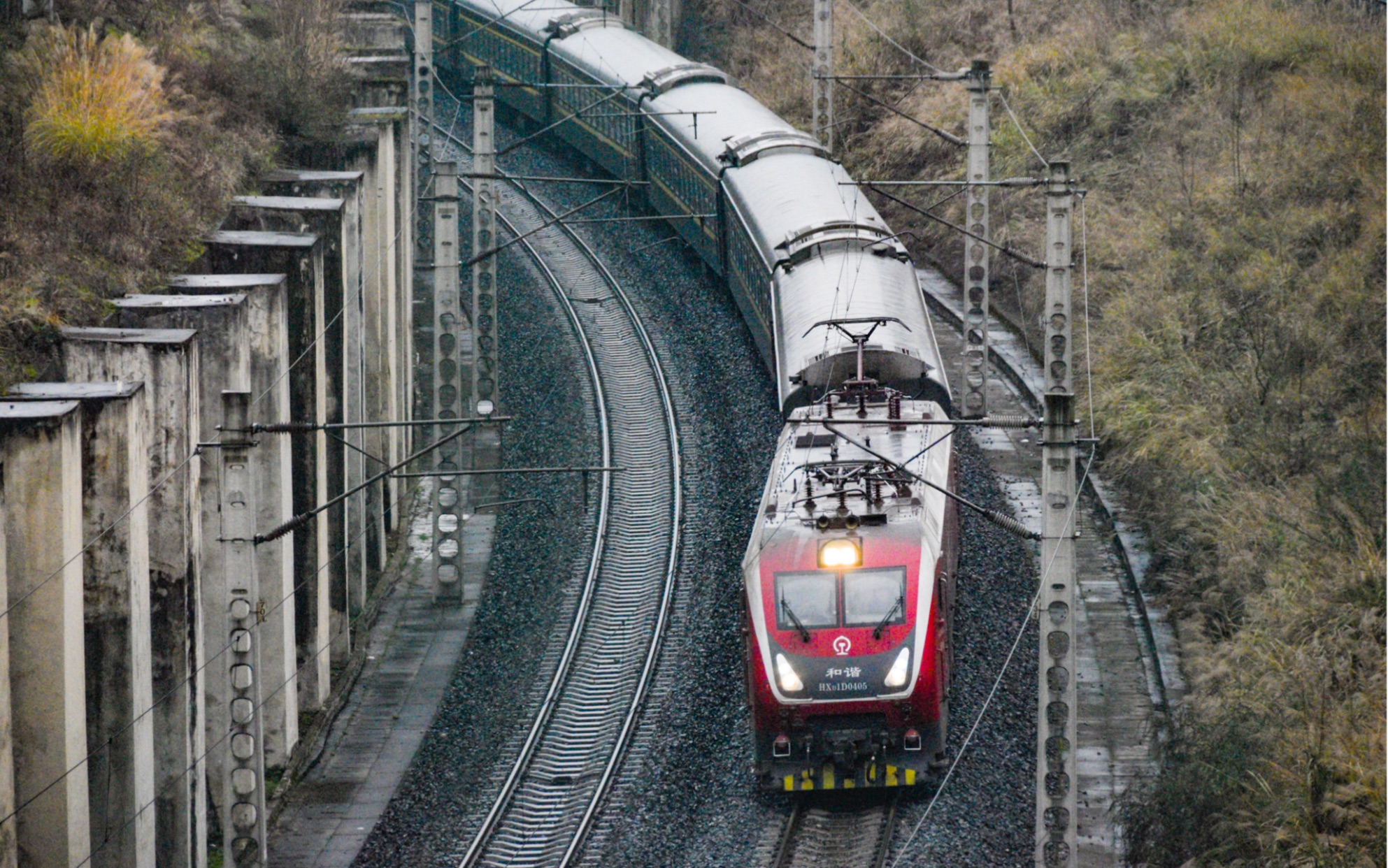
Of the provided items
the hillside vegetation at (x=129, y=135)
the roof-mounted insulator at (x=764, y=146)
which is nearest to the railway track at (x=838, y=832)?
the hillside vegetation at (x=129, y=135)

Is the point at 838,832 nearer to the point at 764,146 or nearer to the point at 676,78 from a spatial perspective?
the point at 764,146

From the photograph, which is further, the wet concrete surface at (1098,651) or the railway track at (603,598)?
the railway track at (603,598)

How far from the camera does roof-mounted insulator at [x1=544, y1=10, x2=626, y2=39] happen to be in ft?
140

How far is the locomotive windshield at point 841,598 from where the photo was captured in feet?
59.2

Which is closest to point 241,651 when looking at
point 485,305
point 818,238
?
point 818,238

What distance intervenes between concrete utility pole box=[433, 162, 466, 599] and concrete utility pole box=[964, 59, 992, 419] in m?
7.87

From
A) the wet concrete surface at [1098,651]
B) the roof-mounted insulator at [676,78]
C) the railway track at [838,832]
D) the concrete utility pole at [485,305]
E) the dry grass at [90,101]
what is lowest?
the railway track at [838,832]

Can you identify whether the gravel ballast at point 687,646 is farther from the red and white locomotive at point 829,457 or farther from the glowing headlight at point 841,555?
the glowing headlight at point 841,555

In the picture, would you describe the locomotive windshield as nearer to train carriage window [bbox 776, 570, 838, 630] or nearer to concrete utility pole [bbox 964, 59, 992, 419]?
train carriage window [bbox 776, 570, 838, 630]

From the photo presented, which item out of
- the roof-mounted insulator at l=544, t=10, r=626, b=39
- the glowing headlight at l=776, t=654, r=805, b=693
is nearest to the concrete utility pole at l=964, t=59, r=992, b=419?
the glowing headlight at l=776, t=654, r=805, b=693

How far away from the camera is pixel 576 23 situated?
4281 centimetres

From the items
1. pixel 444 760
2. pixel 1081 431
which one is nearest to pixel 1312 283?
pixel 1081 431

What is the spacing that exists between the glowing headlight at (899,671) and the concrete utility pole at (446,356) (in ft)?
33.6

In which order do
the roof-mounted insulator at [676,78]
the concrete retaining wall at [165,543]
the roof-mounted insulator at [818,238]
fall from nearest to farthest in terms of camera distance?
the concrete retaining wall at [165,543], the roof-mounted insulator at [818,238], the roof-mounted insulator at [676,78]
